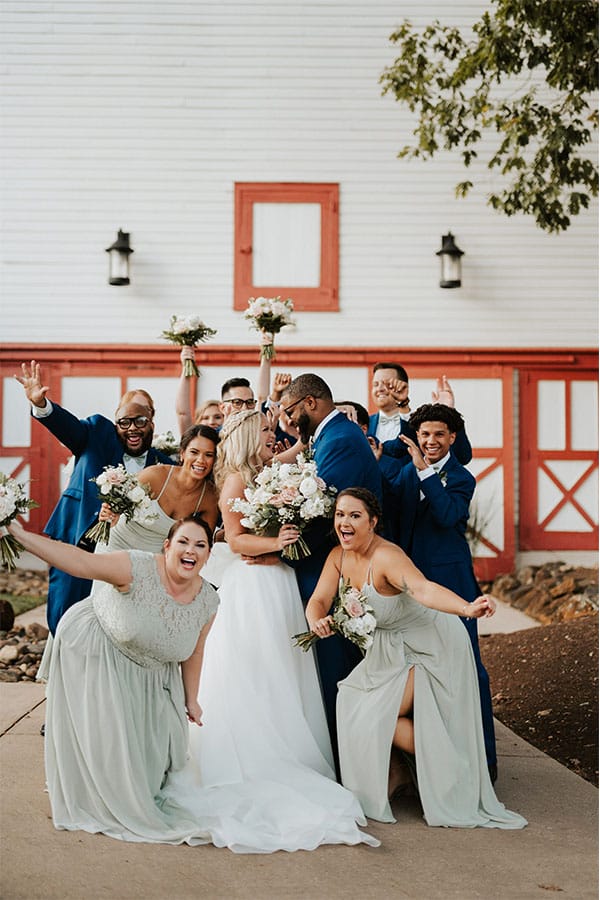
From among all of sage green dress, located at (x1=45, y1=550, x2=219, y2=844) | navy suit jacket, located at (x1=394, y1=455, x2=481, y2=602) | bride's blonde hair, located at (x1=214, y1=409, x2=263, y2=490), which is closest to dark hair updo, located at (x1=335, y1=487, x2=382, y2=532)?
navy suit jacket, located at (x1=394, y1=455, x2=481, y2=602)

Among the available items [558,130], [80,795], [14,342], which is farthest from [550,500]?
[80,795]

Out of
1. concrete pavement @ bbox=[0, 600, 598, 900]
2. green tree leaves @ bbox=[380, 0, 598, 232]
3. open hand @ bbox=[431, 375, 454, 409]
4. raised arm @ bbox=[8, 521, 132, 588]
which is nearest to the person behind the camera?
concrete pavement @ bbox=[0, 600, 598, 900]

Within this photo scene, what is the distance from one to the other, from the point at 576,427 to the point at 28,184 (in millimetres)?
8206

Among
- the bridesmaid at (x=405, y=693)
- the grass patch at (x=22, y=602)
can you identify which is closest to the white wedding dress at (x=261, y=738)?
the bridesmaid at (x=405, y=693)

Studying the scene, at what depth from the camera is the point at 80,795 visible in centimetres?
507

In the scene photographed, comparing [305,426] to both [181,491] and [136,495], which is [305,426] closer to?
[181,491]

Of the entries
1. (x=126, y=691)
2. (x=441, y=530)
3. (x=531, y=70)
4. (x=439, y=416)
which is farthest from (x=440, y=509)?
(x=531, y=70)

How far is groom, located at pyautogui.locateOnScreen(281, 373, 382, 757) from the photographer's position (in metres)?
5.84

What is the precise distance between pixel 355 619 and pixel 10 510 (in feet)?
6.02

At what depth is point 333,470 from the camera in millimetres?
5910

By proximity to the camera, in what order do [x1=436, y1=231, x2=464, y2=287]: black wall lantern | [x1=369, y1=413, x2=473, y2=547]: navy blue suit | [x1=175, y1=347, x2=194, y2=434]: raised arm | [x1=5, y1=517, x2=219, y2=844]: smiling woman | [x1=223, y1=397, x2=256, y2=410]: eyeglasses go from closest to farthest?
[x1=5, y1=517, x2=219, y2=844]: smiling woman < [x1=369, y1=413, x2=473, y2=547]: navy blue suit < [x1=223, y1=397, x2=256, y2=410]: eyeglasses < [x1=175, y1=347, x2=194, y2=434]: raised arm < [x1=436, y1=231, x2=464, y2=287]: black wall lantern

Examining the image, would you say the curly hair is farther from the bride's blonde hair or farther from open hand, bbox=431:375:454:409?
the bride's blonde hair

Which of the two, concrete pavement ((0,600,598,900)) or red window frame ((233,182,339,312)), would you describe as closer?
concrete pavement ((0,600,598,900))

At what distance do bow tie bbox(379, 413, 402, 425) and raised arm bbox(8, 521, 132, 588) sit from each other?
2963 mm
